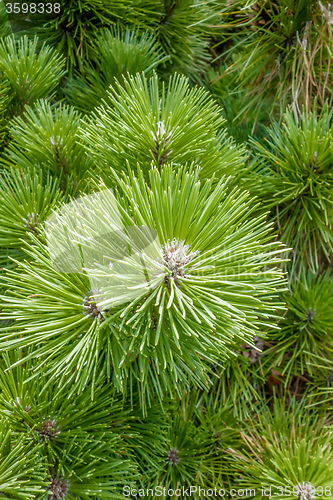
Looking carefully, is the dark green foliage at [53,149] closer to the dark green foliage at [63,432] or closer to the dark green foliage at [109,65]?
the dark green foliage at [109,65]

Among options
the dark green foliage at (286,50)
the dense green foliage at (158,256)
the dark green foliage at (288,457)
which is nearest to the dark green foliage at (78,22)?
the dense green foliage at (158,256)

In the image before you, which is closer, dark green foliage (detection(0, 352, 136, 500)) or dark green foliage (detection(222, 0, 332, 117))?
dark green foliage (detection(0, 352, 136, 500))

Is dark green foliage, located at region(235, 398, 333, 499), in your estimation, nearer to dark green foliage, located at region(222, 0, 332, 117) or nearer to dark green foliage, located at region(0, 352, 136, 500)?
dark green foliage, located at region(0, 352, 136, 500)

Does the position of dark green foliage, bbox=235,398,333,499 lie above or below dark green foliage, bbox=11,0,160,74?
below

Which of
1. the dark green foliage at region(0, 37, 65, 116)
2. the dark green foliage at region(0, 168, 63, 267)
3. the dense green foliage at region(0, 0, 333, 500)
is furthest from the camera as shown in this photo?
the dark green foliage at region(0, 37, 65, 116)

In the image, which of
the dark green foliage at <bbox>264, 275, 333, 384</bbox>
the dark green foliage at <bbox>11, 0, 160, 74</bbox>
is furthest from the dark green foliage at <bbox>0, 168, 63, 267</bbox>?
the dark green foliage at <bbox>264, 275, 333, 384</bbox>

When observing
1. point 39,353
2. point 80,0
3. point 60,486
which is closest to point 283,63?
point 80,0

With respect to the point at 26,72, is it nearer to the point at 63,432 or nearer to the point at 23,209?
the point at 23,209

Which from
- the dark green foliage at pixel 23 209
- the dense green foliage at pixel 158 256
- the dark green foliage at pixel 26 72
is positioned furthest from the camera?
the dark green foliage at pixel 26 72

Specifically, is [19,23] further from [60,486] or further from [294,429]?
[294,429]

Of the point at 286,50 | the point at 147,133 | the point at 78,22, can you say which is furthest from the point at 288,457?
the point at 78,22

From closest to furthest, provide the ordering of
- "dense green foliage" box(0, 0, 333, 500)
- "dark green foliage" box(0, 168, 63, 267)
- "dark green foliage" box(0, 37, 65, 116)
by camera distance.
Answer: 1. "dense green foliage" box(0, 0, 333, 500)
2. "dark green foliage" box(0, 168, 63, 267)
3. "dark green foliage" box(0, 37, 65, 116)
